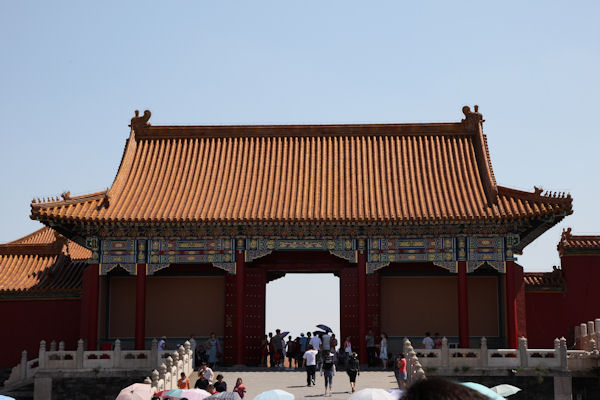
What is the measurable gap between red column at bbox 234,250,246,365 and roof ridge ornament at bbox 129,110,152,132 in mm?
7798

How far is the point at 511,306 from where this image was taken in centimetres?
2728

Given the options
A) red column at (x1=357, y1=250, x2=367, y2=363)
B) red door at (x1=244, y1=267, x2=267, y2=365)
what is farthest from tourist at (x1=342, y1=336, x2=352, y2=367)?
red door at (x1=244, y1=267, x2=267, y2=365)

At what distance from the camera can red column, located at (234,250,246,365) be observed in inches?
1078

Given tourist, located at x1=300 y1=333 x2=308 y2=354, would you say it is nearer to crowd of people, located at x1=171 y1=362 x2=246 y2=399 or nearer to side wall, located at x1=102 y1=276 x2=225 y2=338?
side wall, located at x1=102 y1=276 x2=225 y2=338

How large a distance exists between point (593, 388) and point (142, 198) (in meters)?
15.2

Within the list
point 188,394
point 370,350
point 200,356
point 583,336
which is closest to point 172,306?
point 200,356

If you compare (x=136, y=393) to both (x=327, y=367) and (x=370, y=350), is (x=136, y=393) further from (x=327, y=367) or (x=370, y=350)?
(x=370, y=350)

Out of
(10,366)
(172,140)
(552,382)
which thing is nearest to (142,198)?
(172,140)

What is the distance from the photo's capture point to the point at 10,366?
29516 millimetres

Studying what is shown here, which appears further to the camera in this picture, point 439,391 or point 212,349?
point 212,349

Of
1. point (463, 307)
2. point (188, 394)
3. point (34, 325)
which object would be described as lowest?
point (188, 394)

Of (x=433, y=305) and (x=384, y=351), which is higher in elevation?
(x=433, y=305)

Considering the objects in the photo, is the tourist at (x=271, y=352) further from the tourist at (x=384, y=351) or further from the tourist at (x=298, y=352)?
the tourist at (x=384, y=351)

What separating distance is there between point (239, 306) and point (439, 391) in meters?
25.1
